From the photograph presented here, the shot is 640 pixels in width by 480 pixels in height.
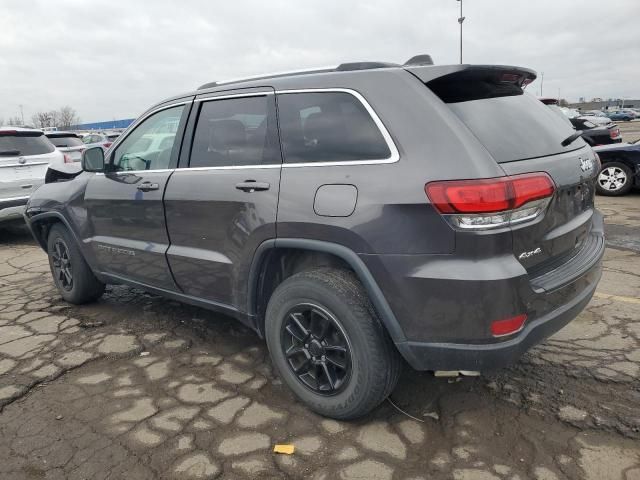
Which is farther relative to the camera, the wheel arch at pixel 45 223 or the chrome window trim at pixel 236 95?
the wheel arch at pixel 45 223

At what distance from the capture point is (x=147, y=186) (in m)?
3.45

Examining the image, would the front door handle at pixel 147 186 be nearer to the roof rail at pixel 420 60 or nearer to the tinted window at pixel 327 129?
the tinted window at pixel 327 129

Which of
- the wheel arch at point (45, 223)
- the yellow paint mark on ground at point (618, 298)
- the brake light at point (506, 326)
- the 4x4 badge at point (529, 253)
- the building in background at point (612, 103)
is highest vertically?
the building in background at point (612, 103)

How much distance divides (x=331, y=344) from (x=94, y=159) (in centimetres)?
248

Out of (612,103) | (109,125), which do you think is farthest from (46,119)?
(612,103)

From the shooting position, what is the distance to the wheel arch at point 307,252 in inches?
91.4

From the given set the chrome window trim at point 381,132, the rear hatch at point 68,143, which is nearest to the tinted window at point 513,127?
the chrome window trim at point 381,132

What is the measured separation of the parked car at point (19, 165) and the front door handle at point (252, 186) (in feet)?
18.6

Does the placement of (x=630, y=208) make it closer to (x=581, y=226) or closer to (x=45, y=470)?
(x=581, y=226)

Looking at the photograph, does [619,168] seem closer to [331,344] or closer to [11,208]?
[331,344]

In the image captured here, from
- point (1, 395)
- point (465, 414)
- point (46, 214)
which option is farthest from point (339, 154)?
point (46, 214)

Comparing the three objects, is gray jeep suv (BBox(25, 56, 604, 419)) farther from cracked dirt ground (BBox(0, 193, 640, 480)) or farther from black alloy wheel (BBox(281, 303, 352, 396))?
cracked dirt ground (BBox(0, 193, 640, 480))

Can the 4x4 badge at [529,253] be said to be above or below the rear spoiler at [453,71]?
below

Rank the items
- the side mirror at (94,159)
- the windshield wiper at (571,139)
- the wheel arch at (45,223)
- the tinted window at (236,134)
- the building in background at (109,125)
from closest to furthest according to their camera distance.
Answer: the windshield wiper at (571,139) < the tinted window at (236,134) < the side mirror at (94,159) < the wheel arch at (45,223) < the building in background at (109,125)
